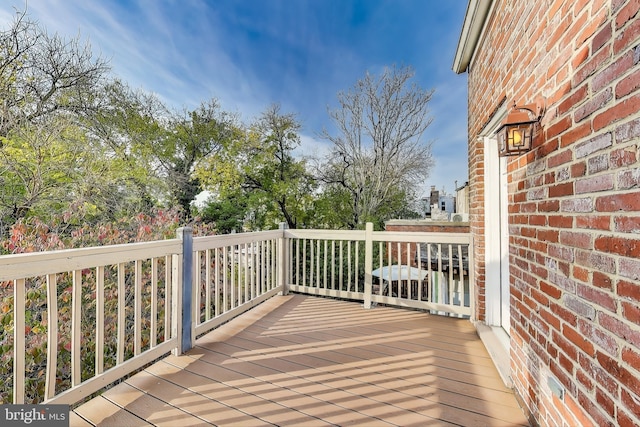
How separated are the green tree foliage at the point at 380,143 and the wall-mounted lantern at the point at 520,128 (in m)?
8.05

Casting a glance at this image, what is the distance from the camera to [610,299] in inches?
39.8

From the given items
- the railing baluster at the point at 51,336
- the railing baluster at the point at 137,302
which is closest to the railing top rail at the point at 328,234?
the railing baluster at the point at 137,302

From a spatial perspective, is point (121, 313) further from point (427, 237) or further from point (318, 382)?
point (427, 237)

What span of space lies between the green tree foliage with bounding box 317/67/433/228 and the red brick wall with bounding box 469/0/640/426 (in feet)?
26.2

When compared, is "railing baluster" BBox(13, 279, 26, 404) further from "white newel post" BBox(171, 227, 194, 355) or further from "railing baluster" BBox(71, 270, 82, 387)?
"white newel post" BBox(171, 227, 194, 355)

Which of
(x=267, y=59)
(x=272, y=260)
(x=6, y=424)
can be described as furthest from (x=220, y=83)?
(x=6, y=424)

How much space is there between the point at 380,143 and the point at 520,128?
847cm

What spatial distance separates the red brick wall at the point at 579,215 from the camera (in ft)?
3.06

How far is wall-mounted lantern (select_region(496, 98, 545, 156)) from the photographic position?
1633 millimetres

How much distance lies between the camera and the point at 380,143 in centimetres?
988

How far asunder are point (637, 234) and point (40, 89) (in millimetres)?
9605

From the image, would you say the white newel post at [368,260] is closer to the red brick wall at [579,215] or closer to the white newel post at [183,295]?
the red brick wall at [579,215]

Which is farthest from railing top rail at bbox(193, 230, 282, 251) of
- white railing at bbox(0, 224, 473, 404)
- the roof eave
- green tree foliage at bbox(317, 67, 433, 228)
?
green tree foliage at bbox(317, 67, 433, 228)

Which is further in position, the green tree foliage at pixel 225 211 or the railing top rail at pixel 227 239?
the green tree foliage at pixel 225 211
